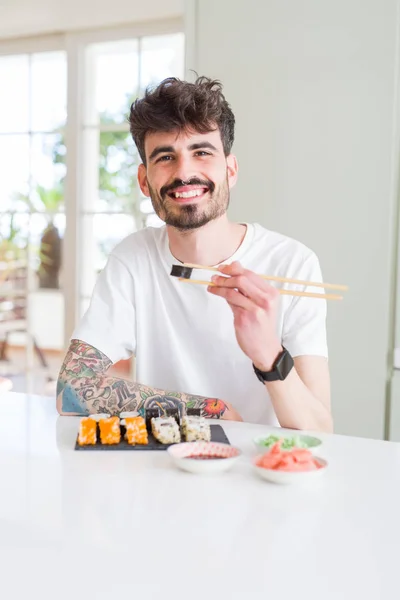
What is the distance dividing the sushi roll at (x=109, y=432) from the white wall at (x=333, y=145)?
1.39 metres

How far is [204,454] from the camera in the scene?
1303mm

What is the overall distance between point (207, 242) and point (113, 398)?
565mm

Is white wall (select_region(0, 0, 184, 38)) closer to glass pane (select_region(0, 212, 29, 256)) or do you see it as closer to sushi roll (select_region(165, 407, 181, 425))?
glass pane (select_region(0, 212, 29, 256))

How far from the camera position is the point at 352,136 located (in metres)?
2.57

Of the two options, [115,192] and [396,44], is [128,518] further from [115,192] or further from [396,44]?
[115,192]

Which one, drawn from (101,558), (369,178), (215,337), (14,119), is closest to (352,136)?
(369,178)

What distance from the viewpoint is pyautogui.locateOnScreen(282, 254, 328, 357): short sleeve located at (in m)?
1.87

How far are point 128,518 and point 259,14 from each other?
7.39ft

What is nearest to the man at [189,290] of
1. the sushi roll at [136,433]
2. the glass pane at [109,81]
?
the sushi roll at [136,433]

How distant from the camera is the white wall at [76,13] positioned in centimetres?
372

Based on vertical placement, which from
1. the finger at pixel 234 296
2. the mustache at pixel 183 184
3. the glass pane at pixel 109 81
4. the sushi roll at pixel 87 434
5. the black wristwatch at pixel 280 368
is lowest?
the sushi roll at pixel 87 434

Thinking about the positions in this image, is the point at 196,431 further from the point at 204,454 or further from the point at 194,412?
the point at 194,412

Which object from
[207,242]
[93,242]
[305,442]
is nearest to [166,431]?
[305,442]

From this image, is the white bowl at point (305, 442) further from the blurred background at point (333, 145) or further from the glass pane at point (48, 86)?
the glass pane at point (48, 86)
